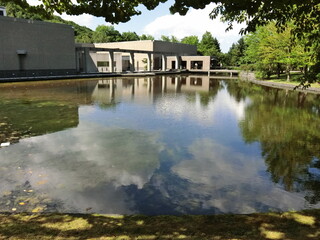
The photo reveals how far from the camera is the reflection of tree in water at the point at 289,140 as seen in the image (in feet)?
24.7

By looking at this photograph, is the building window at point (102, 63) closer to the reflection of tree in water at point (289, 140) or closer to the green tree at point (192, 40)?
the reflection of tree in water at point (289, 140)

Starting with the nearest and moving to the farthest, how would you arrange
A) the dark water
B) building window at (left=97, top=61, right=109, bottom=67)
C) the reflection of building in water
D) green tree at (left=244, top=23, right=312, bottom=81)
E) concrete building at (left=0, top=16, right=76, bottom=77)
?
the dark water < the reflection of building in water < green tree at (left=244, top=23, right=312, bottom=81) < concrete building at (left=0, top=16, right=76, bottom=77) < building window at (left=97, top=61, right=109, bottom=67)

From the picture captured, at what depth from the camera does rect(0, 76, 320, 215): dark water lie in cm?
621

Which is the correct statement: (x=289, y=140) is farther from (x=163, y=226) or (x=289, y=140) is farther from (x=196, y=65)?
(x=196, y=65)

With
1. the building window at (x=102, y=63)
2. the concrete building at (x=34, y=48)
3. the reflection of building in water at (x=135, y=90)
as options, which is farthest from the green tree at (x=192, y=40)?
the reflection of building in water at (x=135, y=90)

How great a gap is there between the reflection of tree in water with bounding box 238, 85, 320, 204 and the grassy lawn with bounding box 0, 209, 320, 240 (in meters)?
1.92

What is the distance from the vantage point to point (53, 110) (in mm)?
16969

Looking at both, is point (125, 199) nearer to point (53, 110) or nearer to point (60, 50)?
point (53, 110)

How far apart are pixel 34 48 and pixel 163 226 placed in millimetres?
45862

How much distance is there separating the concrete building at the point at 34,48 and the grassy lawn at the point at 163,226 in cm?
4169

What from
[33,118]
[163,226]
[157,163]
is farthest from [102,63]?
[163,226]

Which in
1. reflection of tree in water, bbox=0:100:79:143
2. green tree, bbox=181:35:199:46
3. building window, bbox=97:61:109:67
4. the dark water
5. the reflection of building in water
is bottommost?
the dark water

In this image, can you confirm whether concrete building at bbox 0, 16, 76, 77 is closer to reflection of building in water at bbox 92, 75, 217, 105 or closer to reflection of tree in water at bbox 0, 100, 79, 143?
reflection of building in water at bbox 92, 75, 217, 105

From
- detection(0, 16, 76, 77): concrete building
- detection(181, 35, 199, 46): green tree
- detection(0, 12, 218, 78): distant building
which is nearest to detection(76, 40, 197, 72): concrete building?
detection(0, 12, 218, 78): distant building
